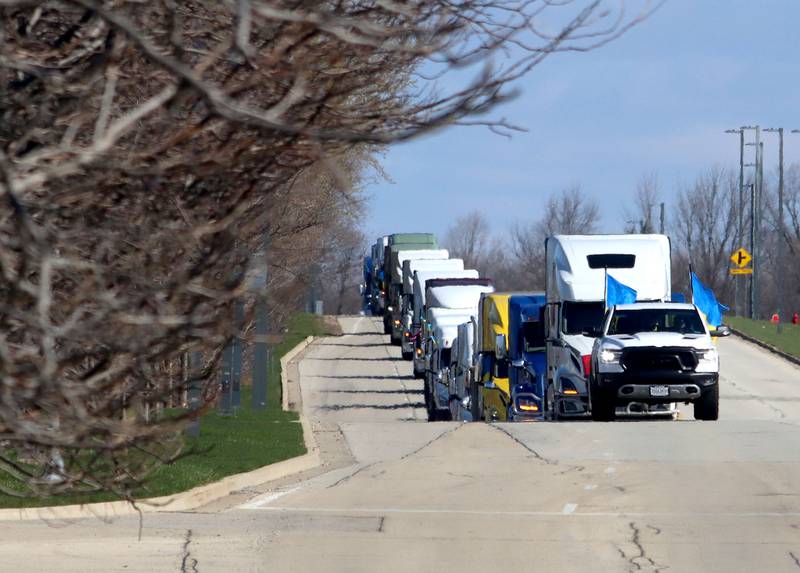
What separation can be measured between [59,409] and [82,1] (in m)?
1.78

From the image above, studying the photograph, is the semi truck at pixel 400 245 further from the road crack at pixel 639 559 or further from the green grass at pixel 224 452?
the road crack at pixel 639 559

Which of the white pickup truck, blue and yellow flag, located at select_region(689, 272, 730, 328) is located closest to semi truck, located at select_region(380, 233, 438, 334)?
blue and yellow flag, located at select_region(689, 272, 730, 328)

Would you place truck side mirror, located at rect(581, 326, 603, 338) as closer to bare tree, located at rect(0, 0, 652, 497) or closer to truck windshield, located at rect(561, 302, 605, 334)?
truck windshield, located at rect(561, 302, 605, 334)

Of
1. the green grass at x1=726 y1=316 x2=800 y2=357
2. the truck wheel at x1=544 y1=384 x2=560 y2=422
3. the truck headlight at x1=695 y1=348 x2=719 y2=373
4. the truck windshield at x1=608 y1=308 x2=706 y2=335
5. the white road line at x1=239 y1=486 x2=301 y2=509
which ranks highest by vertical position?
the truck windshield at x1=608 y1=308 x2=706 y2=335

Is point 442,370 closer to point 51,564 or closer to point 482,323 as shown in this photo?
point 482,323

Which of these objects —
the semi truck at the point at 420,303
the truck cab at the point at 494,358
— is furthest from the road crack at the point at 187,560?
the semi truck at the point at 420,303

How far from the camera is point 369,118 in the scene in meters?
7.98

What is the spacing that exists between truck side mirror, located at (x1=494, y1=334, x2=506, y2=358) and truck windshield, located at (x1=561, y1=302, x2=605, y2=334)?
82.4 inches

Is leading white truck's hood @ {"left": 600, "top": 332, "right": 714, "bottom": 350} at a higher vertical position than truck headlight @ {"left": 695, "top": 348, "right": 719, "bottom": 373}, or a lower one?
Answer: higher

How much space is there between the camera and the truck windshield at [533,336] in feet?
103

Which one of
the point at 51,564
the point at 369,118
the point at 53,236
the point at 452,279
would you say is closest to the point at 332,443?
the point at 51,564

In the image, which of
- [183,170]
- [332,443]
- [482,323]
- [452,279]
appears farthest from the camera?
[452,279]

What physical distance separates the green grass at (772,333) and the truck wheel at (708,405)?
28499 millimetres

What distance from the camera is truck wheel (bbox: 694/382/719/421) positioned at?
89.4ft
